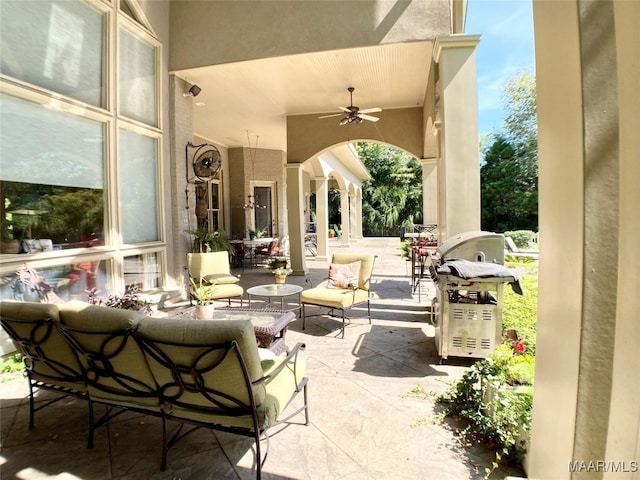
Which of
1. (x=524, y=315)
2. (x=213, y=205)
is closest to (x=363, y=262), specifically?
(x=524, y=315)

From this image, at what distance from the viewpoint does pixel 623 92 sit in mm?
1023

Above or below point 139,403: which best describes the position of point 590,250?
above

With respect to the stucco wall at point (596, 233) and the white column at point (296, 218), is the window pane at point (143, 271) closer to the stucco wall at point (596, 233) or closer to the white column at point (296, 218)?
the white column at point (296, 218)

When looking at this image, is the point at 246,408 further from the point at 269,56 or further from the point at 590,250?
the point at 269,56

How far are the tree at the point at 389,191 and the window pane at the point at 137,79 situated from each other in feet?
64.6

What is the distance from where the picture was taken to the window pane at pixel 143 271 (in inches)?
199

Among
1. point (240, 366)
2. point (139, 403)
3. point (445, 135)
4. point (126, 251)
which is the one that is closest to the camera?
point (240, 366)

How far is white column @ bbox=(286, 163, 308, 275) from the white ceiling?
1.54 meters

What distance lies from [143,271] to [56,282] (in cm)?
135

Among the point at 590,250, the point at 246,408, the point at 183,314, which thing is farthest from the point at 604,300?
the point at 183,314

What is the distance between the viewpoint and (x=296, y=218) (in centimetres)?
858

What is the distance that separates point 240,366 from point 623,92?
180 centimetres

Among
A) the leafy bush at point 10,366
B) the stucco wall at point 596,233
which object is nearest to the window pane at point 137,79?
the leafy bush at point 10,366

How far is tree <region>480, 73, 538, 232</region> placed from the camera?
18.8 meters
